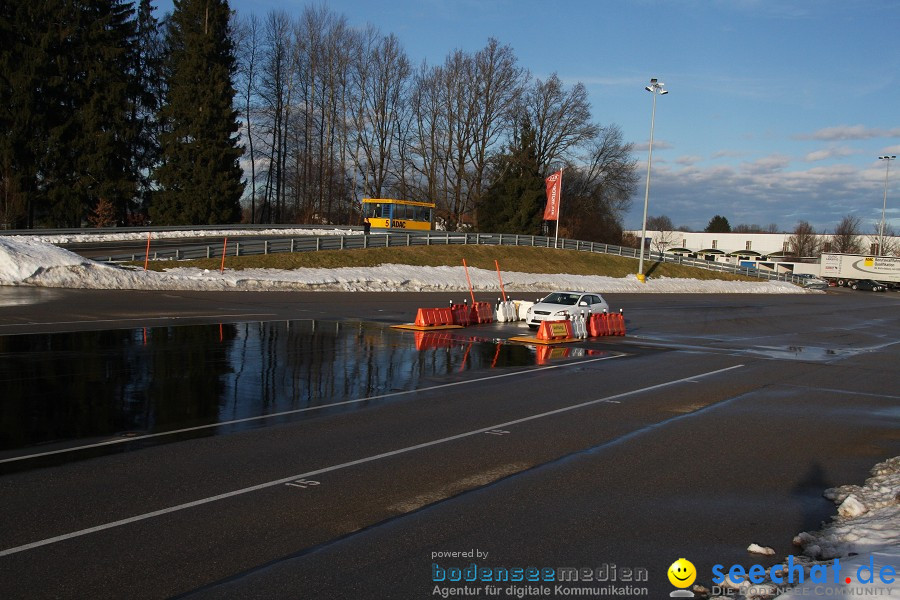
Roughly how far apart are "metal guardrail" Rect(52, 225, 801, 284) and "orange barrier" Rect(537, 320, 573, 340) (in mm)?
21165

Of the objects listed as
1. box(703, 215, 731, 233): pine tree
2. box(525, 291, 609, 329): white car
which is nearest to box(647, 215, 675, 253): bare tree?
box(703, 215, 731, 233): pine tree

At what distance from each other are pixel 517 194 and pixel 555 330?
57.1 m

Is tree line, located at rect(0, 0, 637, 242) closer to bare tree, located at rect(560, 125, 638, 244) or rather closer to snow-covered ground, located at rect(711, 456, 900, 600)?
bare tree, located at rect(560, 125, 638, 244)

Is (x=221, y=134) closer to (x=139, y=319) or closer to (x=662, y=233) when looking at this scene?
(x=139, y=319)

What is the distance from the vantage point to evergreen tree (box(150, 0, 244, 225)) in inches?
2291

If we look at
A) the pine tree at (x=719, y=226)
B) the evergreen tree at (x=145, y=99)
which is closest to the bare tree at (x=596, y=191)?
the evergreen tree at (x=145, y=99)

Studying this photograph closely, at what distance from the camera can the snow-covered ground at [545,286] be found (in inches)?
213

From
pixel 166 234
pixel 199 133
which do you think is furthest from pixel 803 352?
pixel 199 133

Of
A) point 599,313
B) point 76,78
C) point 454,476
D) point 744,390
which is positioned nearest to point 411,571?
point 454,476

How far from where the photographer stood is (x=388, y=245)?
50.0 m

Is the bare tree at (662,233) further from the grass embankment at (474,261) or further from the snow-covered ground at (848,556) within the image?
the snow-covered ground at (848,556)

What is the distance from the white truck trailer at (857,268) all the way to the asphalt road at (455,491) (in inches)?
3004

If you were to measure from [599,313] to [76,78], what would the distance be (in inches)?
1863

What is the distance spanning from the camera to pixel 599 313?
25312 mm
